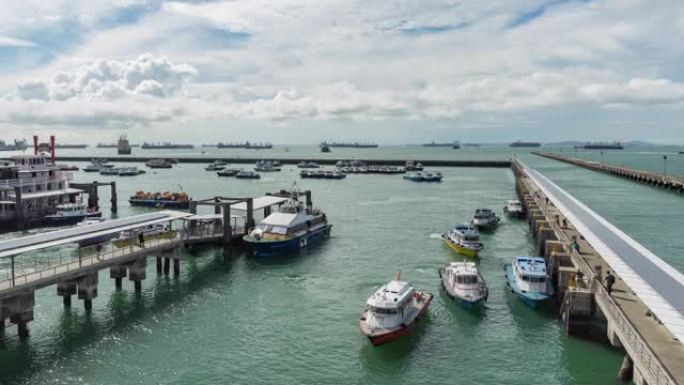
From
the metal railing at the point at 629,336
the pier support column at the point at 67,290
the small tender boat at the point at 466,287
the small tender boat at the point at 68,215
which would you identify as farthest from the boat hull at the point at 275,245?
the small tender boat at the point at 68,215

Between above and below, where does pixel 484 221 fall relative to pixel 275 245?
above

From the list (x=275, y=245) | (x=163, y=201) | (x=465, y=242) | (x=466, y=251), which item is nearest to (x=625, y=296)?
(x=466, y=251)

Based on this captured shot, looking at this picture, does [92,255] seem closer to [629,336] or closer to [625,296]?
[629,336]

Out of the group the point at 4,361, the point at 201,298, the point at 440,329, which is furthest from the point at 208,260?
the point at 440,329

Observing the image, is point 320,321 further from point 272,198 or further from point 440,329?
point 272,198

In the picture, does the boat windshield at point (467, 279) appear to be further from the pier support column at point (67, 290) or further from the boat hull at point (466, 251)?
the pier support column at point (67, 290)

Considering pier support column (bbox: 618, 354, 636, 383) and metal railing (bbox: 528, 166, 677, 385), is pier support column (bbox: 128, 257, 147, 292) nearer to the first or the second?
metal railing (bbox: 528, 166, 677, 385)

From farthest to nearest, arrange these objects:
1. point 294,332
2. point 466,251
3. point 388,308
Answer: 1. point 466,251
2. point 294,332
3. point 388,308
